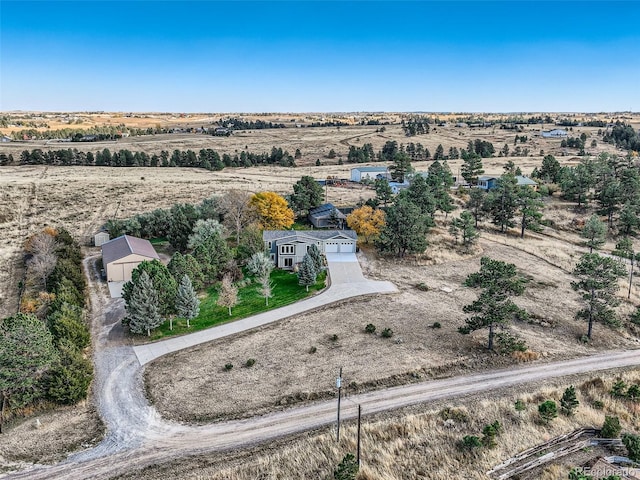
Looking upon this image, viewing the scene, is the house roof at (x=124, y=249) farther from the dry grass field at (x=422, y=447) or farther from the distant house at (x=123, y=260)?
the dry grass field at (x=422, y=447)

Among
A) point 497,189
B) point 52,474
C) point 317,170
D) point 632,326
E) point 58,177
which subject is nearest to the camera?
point 52,474

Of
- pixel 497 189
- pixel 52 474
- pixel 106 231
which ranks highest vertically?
pixel 497 189

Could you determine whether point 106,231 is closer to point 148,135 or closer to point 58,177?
point 58,177

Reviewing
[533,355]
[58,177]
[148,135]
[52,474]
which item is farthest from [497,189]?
[148,135]

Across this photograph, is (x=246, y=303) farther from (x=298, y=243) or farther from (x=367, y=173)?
(x=367, y=173)

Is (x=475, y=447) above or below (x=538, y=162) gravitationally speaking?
below

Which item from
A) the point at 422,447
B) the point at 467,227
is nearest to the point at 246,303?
the point at 422,447
